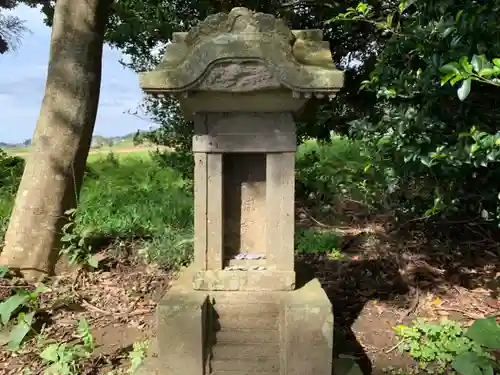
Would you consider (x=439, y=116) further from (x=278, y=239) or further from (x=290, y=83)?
Answer: (x=278, y=239)

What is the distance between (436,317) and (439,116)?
2113mm

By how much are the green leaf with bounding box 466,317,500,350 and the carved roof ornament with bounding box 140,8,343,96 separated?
2006 millimetres

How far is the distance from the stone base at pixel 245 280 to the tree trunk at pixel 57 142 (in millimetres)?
2129

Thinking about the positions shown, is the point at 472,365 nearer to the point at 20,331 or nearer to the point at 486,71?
the point at 486,71

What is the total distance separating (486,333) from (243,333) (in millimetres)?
1714

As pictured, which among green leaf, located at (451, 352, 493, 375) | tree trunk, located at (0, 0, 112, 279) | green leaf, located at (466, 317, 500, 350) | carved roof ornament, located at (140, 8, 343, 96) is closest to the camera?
carved roof ornament, located at (140, 8, 343, 96)

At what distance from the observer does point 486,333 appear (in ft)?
11.1

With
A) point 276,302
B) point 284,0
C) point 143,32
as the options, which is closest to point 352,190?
point 284,0

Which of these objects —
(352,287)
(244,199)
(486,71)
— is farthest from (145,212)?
(486,71)

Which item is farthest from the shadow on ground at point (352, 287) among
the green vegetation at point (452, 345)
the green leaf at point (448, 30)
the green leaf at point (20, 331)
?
the green leaf at point (20, 331)

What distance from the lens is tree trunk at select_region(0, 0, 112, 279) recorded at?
15.5ft

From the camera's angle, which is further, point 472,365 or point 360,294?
point 360,294

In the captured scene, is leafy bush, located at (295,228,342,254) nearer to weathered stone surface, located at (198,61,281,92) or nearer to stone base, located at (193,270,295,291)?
stone base, located at (193,270,295,291)

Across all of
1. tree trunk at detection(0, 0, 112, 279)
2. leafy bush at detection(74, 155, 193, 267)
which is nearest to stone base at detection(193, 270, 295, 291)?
leafy bush at detection(74, 155, 193, 267)
